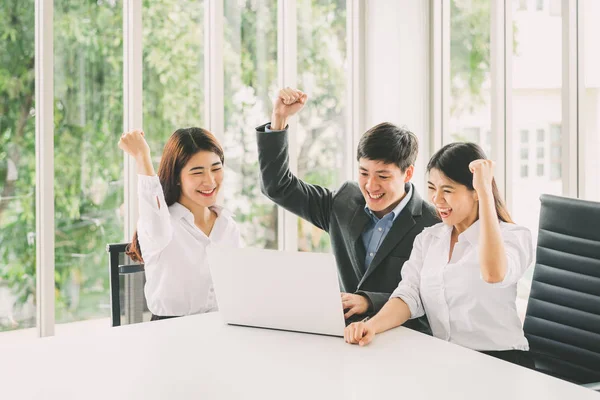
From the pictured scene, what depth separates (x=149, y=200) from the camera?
6.43 feet

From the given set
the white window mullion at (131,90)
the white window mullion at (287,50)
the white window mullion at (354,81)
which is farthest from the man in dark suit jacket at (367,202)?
the white window mullion at (354,81)

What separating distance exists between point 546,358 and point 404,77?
1999mm

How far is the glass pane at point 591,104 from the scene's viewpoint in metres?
2.63

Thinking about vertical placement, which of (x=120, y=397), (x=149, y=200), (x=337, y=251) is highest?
(x=149, y=200)

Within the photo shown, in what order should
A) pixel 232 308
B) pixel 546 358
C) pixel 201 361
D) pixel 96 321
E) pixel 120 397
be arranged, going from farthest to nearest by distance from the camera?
pixel 96 321 → pixel 546 358 → pixel 232 308 → pixel 201 361 → pixel 120 397

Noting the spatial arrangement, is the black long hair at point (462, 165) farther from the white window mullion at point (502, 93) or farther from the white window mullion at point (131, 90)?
the white window mullion at point (131, 90)

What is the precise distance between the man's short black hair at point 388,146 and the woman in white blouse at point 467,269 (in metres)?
0.27

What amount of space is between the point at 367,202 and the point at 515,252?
23.9 inches

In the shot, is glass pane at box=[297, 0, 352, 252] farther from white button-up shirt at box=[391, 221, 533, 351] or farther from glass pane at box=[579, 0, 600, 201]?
white button-up shirt at box=[391, 221, 533, 351]

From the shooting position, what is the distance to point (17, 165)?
→ 2.72 metres

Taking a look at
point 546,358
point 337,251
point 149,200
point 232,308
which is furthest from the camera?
point 337,251

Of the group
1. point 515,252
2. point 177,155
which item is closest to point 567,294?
point 515,252

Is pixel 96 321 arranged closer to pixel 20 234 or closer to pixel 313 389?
pixel 20 234

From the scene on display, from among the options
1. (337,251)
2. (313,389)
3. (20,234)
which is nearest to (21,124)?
(20,234)
